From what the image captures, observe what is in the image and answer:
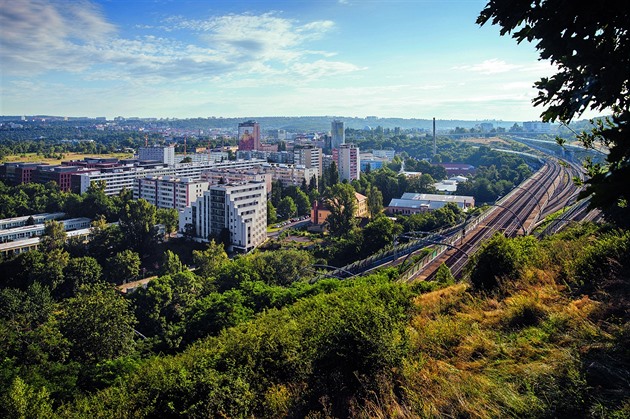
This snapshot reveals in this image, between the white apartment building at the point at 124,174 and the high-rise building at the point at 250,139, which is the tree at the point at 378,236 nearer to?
the white apartment building at the point at 124,174

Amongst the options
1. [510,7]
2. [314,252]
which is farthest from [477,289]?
[314,252]

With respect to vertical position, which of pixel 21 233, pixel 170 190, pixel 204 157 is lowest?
pixel 21 233

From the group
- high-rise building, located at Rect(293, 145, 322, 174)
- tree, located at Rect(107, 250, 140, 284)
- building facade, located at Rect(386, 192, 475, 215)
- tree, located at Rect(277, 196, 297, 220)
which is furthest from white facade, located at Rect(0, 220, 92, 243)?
high-rise building, located at Rect(293, 145, 322, 174)

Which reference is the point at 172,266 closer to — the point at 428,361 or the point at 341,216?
the point at 341,216

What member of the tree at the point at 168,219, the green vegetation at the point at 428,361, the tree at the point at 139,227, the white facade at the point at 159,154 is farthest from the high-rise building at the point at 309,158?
the green vegetation at the point at 428,361

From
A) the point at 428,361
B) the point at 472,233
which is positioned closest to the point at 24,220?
the point at 472,233

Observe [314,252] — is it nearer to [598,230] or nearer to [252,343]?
[598,230]
